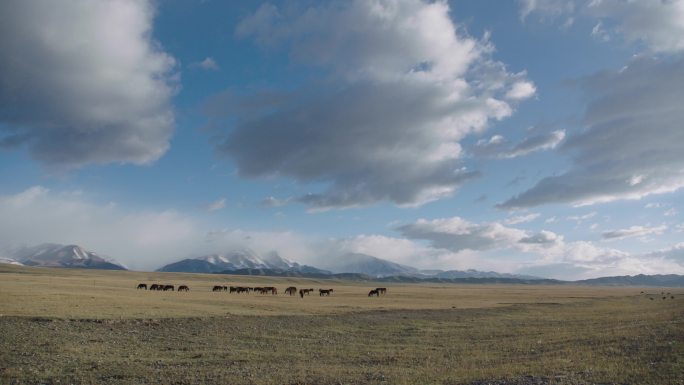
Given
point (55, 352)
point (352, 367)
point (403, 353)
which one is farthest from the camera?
point (403, 353)

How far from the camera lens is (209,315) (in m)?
40.1

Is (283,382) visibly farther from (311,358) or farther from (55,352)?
(55,352)

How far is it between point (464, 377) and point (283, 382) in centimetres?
644

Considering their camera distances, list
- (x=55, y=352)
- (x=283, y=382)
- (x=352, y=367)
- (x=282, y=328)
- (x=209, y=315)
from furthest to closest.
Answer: (x=209, y=315), (x=282, y=328), (x=55, y=352), (x=352, y=367), (x=283, y=382)

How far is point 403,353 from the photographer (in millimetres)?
24047

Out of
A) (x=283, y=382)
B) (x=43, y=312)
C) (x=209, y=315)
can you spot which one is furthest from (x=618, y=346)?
(x=43, y=312)

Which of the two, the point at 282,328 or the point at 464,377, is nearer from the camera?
the point at 464,377

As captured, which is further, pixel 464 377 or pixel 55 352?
pixel 55 352

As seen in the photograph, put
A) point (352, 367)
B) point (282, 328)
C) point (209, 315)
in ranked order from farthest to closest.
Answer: point (209, 315)
point (282, 328)
point (352, 367)

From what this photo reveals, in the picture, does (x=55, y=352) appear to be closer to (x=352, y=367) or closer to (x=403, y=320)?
(x=352, y=367)

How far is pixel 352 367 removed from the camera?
65.6ft

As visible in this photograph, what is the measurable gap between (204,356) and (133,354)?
3367 millimetres

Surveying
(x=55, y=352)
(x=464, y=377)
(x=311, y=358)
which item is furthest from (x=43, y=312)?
(x=464, y=377)

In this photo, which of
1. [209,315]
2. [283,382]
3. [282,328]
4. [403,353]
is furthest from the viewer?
[209,315]
